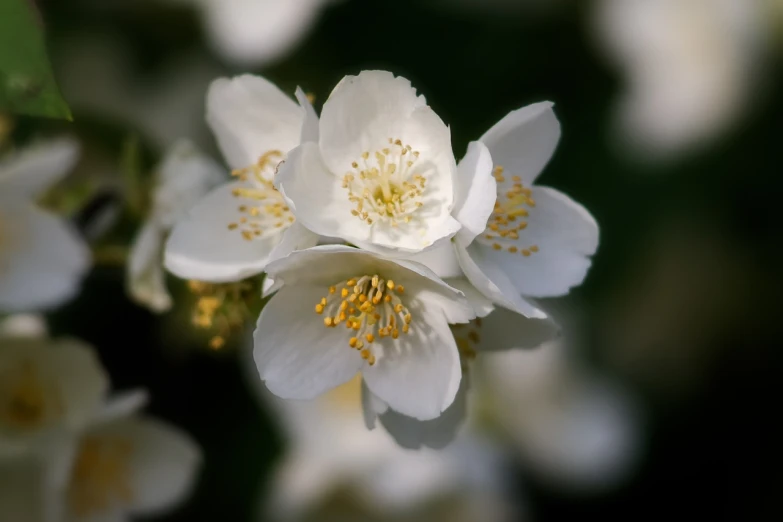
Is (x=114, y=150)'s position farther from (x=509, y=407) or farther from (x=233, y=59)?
(x=509, y=407)

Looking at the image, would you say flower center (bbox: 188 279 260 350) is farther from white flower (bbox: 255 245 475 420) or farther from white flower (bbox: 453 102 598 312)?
white flower (bbox: 453 102 598 312)

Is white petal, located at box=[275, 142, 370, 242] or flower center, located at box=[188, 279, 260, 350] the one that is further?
flower center, located at box=[188, 279, 260, 350]

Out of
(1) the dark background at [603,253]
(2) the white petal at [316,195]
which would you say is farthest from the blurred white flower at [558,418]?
(2) the white petal at [316,195]

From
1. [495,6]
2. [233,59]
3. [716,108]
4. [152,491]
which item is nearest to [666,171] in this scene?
[716,108]

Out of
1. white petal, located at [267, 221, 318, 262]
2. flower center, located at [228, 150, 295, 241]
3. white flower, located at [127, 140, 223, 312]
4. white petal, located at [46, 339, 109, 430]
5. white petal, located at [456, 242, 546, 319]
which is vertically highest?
white petal, located at [456, 242, 546, 319]

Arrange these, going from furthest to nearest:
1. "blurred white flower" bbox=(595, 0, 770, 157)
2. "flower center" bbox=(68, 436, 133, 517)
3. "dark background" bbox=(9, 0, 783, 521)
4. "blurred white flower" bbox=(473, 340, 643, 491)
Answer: "blurred white flower" bbox=(595, 0, 770, 157) < "blurred white flower" bbox=(473, 340, 643, 491) < "dark background" bbox=(9, 0, 783, 521) < "flower center" bbox=(68, 436, 133, 517)

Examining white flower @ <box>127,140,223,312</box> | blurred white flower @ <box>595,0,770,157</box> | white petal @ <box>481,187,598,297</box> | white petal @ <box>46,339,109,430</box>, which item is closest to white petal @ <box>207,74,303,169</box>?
white flower @ <box>127,140,223,312</box>
